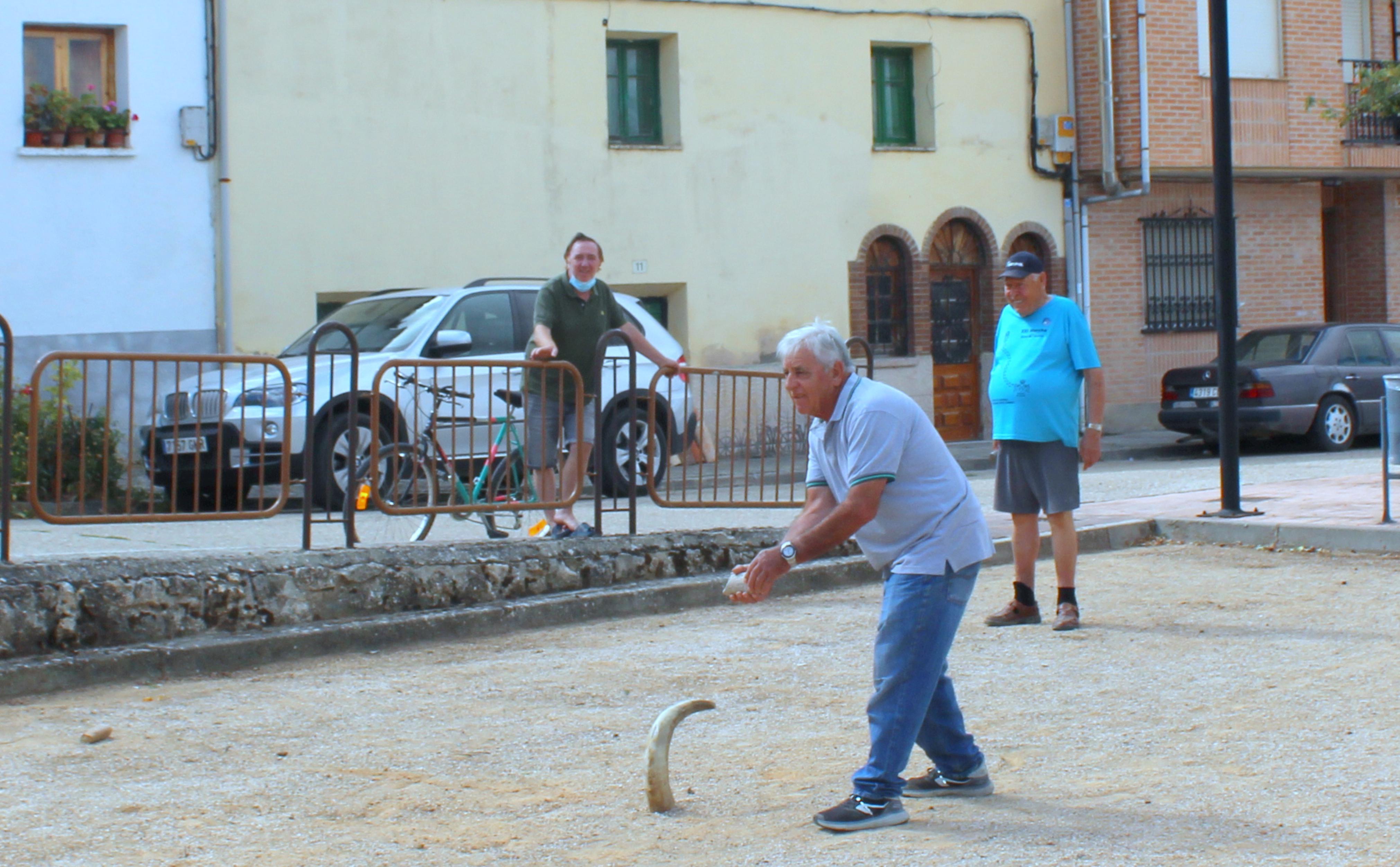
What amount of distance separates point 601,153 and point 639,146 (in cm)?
51

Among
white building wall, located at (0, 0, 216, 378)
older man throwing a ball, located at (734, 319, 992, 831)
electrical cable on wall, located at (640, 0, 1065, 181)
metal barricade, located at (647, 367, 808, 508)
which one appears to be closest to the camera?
older man throwing a ball, located at (734, 319, 992, 831)

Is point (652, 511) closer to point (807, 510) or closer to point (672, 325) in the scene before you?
point (807, 510)

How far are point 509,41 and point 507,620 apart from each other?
457 inches

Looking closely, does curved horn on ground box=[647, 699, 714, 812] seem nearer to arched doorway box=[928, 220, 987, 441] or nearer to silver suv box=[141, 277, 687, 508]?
silver suv box=[141, 277, 687, 508]

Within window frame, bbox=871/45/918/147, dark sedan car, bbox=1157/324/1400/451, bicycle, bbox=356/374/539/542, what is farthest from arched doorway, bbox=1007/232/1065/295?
bicycle, bbox=356/374/539/542

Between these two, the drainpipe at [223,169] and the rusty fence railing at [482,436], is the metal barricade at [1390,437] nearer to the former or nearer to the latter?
the rusty fence railing at [482,436]

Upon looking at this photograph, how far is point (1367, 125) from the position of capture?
23.5m

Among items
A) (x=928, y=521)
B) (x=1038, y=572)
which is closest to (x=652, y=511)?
(x=1038, y=572)

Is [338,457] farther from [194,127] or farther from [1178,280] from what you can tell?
[1178,280]

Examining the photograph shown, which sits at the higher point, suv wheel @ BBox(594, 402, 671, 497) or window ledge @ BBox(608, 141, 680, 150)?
window ledge @ BBox(608, 141, 680, 150)

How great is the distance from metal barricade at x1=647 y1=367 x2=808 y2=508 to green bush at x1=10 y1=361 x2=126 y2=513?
2776 millimetres

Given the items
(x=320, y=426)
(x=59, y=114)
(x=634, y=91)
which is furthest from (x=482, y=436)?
(x=634, y=91)

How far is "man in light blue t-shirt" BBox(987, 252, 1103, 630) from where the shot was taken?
732 centimetres

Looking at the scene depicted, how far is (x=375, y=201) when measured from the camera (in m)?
17.4
